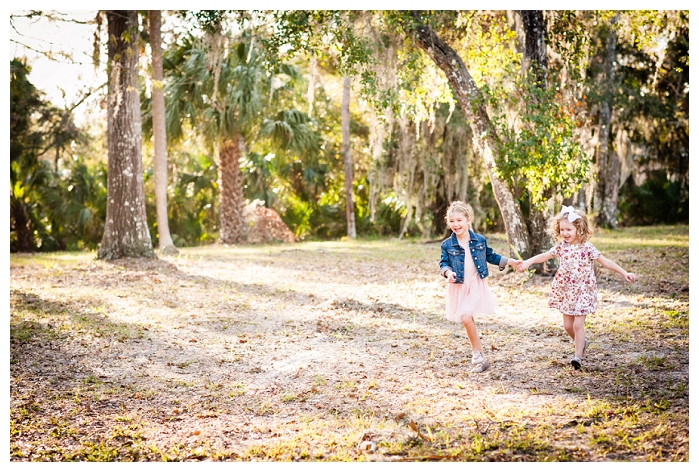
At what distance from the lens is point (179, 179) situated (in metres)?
18.0

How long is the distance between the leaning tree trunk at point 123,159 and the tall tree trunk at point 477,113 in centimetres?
519

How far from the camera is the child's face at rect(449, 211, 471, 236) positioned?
453cm

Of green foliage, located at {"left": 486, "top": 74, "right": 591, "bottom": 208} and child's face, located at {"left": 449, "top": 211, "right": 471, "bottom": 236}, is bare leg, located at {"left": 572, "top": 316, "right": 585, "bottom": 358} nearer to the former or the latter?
child's face, located at {"left": 449, "top": 211, "right": 471, "bottom": 236}

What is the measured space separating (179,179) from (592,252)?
15.0 metres

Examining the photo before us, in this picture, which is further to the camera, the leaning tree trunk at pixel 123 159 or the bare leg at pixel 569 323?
the leaning tree trunk at pixel 123 159

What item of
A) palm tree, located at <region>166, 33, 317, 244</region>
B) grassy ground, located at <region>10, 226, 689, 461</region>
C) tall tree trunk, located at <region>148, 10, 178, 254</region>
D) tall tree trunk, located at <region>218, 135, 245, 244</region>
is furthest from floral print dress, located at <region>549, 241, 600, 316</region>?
tall tree trunk, located at <region>218, 135, 245, 244</region>

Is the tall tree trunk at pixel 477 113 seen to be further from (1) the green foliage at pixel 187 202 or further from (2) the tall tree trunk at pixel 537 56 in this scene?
(1) the green foliage at pixel 187 202

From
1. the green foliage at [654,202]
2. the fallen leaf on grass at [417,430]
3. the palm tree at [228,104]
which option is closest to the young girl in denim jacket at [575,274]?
the fallen leaf on grass at [417,430]

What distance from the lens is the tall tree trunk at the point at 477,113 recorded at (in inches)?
317

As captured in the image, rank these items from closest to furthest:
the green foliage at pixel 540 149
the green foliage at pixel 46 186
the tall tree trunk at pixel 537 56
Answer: the green foliage at pixel 540 149 → the tall tree trunk at pixel 537 56 → the green foliage at pixel 46 186

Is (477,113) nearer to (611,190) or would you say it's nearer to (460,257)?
(460,257)

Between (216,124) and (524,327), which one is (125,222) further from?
(524,327)

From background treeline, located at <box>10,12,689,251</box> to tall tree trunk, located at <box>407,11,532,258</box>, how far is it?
168 mm

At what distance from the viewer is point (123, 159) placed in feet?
35.4
